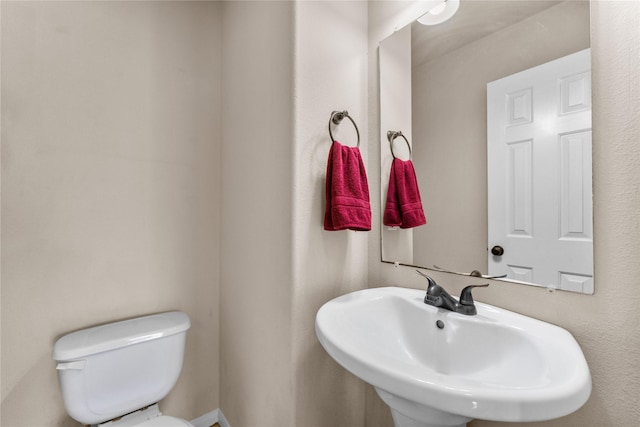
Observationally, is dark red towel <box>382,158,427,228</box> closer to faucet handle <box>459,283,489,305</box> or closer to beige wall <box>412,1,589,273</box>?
beige wall <box>412,1,589,273</box>

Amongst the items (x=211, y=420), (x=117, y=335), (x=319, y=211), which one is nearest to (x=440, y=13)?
(x=319, y=211)

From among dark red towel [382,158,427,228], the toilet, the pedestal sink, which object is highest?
dark red towel [382,158,427,228]

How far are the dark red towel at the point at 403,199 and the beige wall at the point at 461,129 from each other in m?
0.03

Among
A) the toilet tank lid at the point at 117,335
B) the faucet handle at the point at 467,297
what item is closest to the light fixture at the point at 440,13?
the faucet handle at the point at 467,297

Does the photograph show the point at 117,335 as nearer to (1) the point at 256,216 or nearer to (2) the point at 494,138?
(1) the point at 256,216

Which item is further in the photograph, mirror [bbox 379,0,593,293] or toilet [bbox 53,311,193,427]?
toilet [bbox 53,311,193,427]

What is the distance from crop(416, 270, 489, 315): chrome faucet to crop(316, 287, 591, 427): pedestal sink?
0.06 feet

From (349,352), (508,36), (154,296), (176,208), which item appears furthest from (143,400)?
(508,36)

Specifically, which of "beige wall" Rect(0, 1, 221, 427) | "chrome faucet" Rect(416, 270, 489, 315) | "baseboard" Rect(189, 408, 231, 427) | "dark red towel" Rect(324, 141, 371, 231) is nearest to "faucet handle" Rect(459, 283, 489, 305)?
"chrome faucet" Rect(416, 270, 489, 315)

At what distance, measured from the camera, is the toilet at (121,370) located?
3.33ft

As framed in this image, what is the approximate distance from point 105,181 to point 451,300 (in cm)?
146

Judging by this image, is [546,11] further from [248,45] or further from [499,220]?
[248,45]

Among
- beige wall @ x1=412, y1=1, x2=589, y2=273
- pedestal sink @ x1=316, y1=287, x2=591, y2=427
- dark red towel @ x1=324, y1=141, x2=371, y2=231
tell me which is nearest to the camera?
pedestal sink @ x1=316, y1=287, x2=591, y2=427

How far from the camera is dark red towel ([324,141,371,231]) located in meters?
0.98
